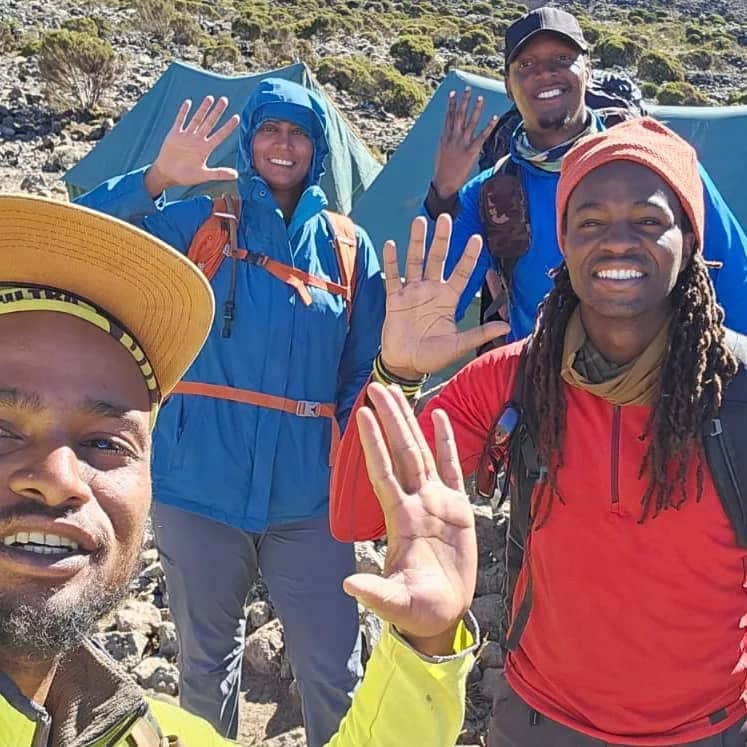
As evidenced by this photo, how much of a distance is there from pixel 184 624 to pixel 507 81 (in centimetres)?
204

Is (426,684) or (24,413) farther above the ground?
(24,413)

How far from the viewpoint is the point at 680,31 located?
35.8 m

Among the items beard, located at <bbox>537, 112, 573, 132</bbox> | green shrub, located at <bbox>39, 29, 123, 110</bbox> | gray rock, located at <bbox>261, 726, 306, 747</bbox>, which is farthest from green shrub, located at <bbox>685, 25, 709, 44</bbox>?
gray rock, located at <bbox>261, 726, 306, 747</bbox>

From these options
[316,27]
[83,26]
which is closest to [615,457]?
[83,26]

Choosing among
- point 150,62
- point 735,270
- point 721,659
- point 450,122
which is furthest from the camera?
point 150,62

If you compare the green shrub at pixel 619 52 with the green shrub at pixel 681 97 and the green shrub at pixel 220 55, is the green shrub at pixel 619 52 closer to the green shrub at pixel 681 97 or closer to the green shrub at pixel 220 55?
the green shrub at pixel 681 97

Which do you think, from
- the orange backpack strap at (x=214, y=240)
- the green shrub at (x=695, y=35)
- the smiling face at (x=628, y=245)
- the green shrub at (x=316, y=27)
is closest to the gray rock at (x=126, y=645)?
the orange backpack strap at (x=214, y=240)

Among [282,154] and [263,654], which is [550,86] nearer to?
[282,154]

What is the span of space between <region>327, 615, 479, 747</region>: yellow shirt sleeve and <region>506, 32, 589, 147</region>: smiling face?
1939mm

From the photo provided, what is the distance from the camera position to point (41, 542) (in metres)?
1.19

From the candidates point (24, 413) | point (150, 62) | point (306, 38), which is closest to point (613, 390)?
point (24, 413)

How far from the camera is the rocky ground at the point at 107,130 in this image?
140 inches

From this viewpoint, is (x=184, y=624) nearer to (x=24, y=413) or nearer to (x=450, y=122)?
(x=24, y=413)

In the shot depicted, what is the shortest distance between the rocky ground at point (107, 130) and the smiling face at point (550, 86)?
1999 mm
